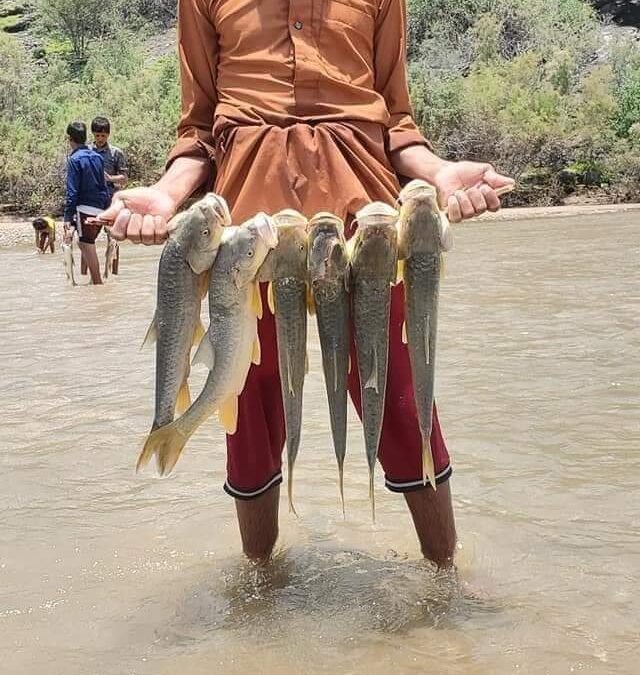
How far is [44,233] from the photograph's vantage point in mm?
16984

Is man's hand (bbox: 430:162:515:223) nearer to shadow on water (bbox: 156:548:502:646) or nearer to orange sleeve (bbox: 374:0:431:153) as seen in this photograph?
orange sleeve (bbox: 374:0:431:153)

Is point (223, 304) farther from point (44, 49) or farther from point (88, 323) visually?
point (44, 49)

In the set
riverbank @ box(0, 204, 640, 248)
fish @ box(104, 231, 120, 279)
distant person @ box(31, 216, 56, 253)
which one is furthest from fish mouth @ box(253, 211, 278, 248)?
riverbank @ box(0, 204, 640, 248)

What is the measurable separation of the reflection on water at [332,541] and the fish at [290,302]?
669 millimetres

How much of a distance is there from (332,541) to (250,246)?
1637 millimetres

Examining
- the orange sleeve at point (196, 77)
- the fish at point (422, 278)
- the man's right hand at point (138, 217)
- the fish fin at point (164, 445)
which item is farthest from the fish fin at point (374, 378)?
the orange sleeve at point (196, 77)

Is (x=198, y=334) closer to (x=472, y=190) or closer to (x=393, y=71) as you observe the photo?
(x=472, y=190)

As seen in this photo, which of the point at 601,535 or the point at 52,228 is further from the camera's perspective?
the point at 52,228

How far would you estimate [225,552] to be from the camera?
3617 millimetres

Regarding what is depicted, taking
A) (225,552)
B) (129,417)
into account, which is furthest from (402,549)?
(129,417)

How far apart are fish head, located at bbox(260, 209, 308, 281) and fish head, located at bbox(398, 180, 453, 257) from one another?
26 centimetres

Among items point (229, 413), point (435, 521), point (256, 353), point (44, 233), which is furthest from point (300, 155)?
point (44, 233)

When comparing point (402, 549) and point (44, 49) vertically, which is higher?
point (44, 49)

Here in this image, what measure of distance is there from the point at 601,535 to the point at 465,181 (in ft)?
5.52
